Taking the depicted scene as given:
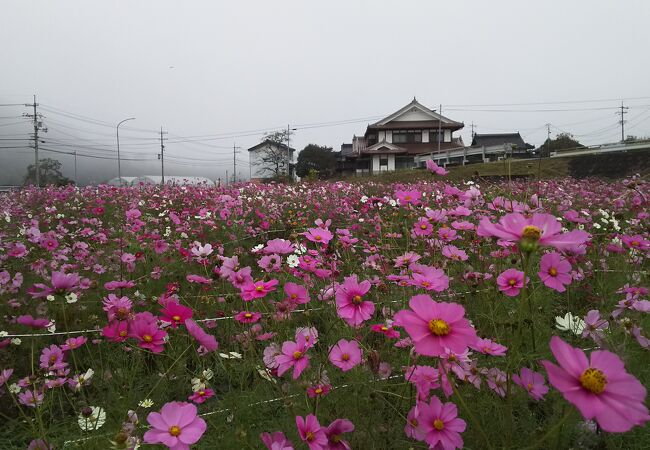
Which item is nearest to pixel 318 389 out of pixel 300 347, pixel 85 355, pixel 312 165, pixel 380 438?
pixel 300 347

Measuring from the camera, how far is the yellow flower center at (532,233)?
1.90 ft

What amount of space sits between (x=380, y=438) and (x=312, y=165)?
30.2 meters

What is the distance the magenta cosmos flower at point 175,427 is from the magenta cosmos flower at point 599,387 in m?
0.53

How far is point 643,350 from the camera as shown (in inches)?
50.9

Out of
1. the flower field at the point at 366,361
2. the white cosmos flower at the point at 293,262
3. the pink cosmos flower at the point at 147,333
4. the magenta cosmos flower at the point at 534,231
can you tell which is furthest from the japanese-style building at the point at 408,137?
the magenta cosmos flower at the point at 534,231

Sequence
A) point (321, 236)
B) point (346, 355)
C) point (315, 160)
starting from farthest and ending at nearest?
point (315, 160) < point (321, 236) < point (346, 355)

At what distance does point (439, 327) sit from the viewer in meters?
0.62

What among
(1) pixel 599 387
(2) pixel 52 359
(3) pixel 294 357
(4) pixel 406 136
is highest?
(4) pixel 406 136

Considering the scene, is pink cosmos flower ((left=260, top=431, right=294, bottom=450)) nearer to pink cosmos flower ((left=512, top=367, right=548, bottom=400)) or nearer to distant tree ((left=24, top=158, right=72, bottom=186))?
pink cosmos flower ((left=512, top=367, right=548, bottom=400))

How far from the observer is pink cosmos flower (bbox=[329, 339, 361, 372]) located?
2.91 ft

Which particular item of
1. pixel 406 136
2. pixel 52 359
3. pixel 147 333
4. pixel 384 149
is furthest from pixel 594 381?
Answer: pixel 406 136

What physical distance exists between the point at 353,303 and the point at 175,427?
434mm

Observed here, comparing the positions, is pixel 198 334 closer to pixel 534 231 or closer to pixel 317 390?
pixel 317 390

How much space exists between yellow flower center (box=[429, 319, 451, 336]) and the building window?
2762cm
